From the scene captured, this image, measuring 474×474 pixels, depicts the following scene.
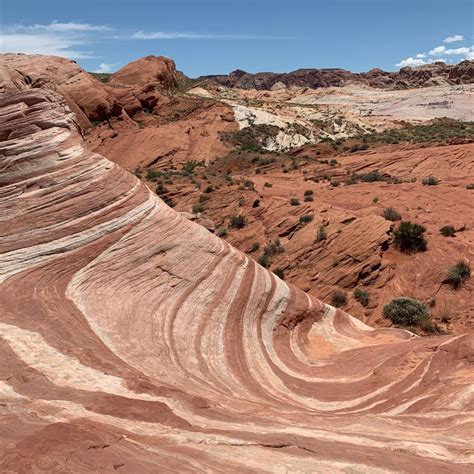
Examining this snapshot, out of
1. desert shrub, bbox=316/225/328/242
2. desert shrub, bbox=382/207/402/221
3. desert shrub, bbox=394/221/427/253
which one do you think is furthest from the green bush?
desert shrub, bbox=382/207/402/221

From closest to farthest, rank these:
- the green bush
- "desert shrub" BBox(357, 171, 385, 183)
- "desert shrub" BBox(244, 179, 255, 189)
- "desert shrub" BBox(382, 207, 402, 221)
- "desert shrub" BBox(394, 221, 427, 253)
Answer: "desert shrub" BBox(394, 221, 427, 253) < the green bush < "desert shrub" BBox(382, 207, 402, 221) < "desert shrub" BBox(244, 179, 255, 189) < "desert shrub" BBox(357, 171, 385, 183)

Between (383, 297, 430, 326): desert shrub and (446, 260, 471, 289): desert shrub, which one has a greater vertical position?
(446, 260, 471, 289): desert shrub

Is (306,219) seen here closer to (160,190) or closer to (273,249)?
(273,249)

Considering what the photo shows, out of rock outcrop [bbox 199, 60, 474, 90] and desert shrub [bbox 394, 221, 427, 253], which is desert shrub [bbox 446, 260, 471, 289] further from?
rock outcrop [bbox 199, 60, 474, 90]

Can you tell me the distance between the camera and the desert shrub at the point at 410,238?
19.8m

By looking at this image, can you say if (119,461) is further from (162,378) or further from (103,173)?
(103,173)

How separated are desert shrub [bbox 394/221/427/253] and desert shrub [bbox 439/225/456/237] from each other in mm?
1062

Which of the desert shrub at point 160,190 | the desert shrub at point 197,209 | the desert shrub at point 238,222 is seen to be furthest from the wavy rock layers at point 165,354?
the desert shrub at point 160,190

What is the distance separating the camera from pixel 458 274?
17.4 metres

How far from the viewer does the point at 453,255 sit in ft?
62.3

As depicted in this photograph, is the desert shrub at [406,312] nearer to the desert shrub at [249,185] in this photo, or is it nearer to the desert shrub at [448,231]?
the desert shrub at [448,231]

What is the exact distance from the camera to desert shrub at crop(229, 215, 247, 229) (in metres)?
25.3

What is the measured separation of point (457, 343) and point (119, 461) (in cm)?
592

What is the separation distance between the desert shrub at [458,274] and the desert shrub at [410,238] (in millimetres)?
2124
